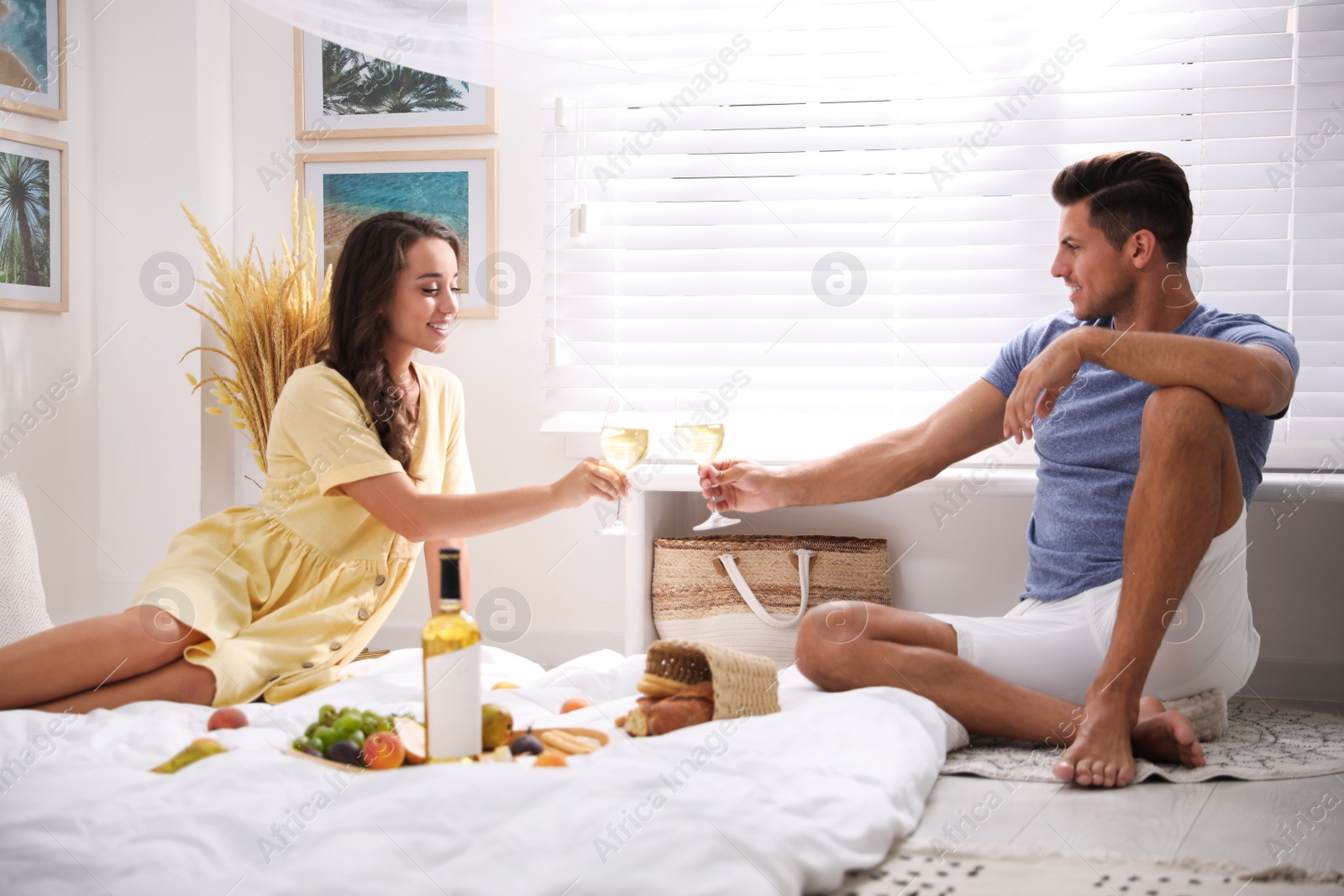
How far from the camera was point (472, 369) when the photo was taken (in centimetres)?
289

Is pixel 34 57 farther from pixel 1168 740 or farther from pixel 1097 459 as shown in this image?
pixel 1168 740

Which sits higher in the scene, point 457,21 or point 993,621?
point 457,21

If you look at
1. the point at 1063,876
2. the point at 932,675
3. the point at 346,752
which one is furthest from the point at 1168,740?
the point at 346,752

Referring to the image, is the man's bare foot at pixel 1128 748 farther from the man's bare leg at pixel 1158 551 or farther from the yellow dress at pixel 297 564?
the yellow dress at pixel 297 564

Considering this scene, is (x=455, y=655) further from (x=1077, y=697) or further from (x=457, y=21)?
(x=457, y=21)

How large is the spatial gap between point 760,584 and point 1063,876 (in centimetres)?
124

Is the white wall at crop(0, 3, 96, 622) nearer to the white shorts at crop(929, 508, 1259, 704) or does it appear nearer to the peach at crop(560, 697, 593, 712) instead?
the peach at crop(560, 697, 593, 712)

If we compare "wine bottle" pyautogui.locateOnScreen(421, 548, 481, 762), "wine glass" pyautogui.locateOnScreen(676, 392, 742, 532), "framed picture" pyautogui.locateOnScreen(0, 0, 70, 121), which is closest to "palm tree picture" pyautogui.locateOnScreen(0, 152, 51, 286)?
"framed picture" pyautogui.locateOnScreen(0, 0, 70, 121)

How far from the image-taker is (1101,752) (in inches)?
61.8

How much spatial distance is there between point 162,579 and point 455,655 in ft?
2.80

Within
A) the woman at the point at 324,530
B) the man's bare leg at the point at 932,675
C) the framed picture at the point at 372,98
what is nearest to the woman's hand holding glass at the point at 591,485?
the woman at the point at 324,530

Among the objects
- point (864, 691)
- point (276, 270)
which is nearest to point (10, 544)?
point (276, 270)

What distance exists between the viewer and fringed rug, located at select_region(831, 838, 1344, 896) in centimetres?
121

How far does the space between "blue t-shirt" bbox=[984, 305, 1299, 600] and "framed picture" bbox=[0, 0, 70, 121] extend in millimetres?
2565
